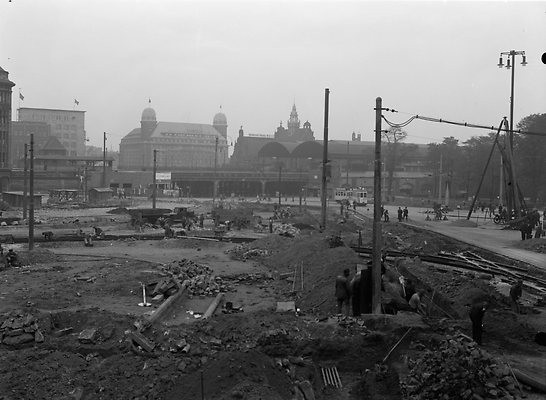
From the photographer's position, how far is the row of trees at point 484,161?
6456cm

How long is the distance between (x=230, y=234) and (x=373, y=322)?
2836cm

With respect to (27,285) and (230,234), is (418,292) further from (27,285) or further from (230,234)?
(230,234)

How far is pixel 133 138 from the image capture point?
176875 millimetres

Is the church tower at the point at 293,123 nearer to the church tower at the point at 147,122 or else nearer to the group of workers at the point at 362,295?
the church tower at the point at 147,122

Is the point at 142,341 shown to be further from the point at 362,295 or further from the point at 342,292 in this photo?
the point at 362,295

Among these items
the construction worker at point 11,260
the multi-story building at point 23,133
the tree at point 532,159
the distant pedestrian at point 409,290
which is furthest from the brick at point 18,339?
the multi-story building at point 23,133

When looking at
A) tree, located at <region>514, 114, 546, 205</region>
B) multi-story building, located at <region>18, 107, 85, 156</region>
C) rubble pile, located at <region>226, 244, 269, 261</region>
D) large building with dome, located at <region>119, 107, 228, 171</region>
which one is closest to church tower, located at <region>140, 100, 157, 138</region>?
large building with dome, located at <region>119, 107, 228, 171</region>

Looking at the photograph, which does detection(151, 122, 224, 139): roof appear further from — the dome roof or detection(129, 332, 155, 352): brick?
detection(129, 332, 155, 352): brick

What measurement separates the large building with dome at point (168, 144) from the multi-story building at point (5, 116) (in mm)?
70748

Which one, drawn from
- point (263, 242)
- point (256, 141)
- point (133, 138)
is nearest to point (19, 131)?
point (133, 138)

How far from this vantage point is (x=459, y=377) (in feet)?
29.5

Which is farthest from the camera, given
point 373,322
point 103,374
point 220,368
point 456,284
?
point 456,284

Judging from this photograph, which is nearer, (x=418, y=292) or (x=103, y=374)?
(x=103, y=374)

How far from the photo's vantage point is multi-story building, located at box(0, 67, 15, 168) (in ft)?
287
